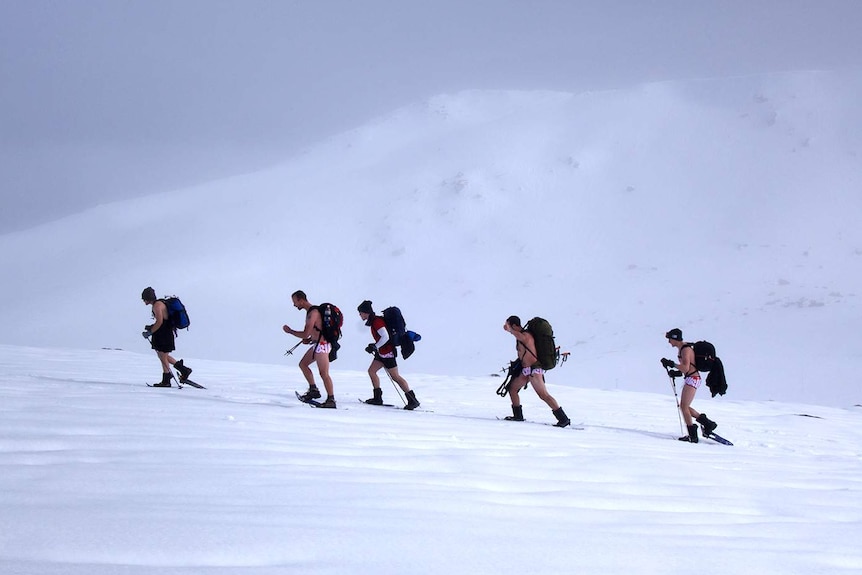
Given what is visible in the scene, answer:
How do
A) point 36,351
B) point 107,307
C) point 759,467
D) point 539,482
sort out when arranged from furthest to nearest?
point 107,307 → point 36,351 → point 759,467 → point 539,482

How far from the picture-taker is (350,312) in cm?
5100

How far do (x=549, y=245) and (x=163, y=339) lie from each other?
166 ft

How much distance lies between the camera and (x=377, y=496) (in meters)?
4.10

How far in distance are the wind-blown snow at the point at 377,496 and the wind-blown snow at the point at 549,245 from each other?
22057 mm

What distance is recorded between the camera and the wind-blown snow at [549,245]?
40.9 metres

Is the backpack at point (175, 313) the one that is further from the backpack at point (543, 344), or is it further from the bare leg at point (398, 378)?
the backpack at point (543, 344)

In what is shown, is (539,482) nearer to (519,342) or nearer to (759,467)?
(759,467)

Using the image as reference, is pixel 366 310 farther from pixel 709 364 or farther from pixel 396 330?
pixel 709 364

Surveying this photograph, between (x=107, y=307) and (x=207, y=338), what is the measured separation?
14623 millimetres

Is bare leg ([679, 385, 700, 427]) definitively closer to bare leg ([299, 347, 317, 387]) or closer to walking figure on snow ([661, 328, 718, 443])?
walking figure on snow ([661, 328, 718, 443])

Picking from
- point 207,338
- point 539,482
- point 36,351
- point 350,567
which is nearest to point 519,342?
point 539,482

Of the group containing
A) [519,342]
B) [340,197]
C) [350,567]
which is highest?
[340,197]

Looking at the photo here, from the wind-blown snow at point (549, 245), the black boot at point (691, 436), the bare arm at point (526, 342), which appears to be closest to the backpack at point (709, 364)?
the black boot at point (691, 436)

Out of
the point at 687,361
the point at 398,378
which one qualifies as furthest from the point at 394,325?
the point at 687,361
